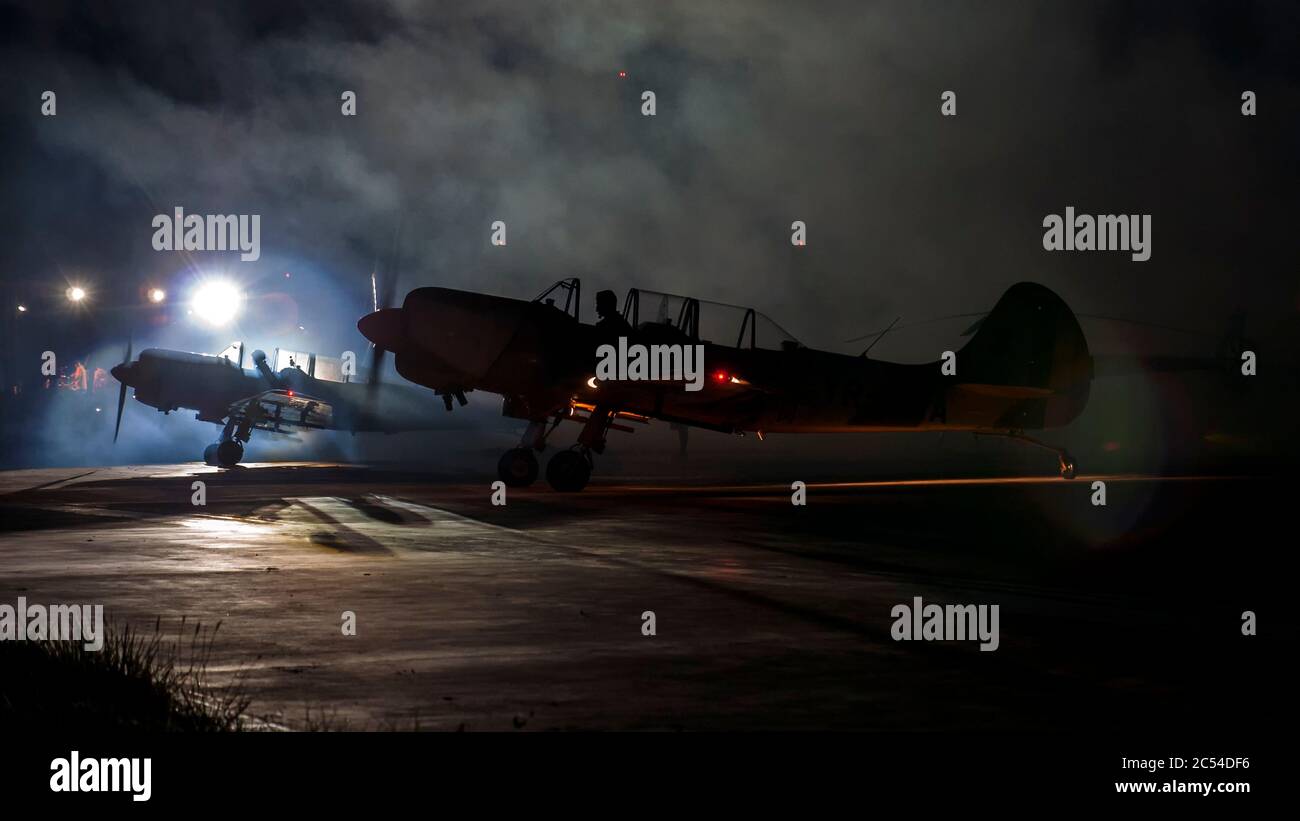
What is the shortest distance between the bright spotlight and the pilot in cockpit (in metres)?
35.6

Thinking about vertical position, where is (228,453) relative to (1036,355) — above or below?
below

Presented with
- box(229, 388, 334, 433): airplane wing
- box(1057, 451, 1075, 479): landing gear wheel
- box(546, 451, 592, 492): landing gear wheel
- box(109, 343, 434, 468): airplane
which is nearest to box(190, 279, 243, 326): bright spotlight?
box(109, 343, 434, 468): airplane

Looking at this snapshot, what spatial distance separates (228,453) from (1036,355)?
2708 cm

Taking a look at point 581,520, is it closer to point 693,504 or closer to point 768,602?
point 693,504

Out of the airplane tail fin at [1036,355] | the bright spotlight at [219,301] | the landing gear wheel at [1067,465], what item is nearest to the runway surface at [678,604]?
the airplane tail fin at [1036,355]

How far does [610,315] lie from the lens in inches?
907

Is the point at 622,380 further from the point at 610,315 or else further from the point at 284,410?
the point at 284,410

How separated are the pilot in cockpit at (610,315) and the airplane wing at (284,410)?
1940cm

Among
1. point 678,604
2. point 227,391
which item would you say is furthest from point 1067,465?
point 227,391

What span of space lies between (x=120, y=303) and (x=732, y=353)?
80256 millimetres

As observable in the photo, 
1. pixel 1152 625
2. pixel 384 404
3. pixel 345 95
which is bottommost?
pixel 1152 625

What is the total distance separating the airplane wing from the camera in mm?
37594

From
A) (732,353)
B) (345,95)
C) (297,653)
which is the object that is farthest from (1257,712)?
(345,95)
